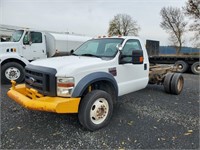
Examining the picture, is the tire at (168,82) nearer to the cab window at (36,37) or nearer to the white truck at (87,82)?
the white truck at (87,82)

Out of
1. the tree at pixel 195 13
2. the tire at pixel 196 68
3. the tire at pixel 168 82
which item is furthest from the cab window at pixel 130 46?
the tree at pixel 195 13

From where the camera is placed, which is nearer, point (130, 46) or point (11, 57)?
point (130, 46)

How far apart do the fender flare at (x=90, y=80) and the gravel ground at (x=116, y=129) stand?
821 mm

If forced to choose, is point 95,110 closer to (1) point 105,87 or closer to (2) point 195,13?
(1) point 105,87

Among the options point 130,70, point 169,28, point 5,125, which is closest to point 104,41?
point 130,70

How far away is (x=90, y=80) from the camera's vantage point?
3564 mm

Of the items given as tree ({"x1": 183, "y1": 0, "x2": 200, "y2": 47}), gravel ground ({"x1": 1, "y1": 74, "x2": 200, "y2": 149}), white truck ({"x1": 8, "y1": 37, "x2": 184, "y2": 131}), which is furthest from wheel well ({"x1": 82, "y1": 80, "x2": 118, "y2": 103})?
tree ({"x1": 183, "y1": 0, "x2": 200, "y2": 47})

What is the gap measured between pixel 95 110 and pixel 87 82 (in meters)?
0.58

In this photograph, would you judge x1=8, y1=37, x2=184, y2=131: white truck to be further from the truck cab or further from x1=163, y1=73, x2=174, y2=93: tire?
x1=163, y1=73, x2=174, y2=93: tire

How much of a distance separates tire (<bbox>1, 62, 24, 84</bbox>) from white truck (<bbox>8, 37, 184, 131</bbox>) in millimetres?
3892

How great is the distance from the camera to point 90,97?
3.53 meters

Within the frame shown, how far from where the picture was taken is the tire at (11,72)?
25.0 feet

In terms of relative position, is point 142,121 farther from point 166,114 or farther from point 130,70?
point 130,70

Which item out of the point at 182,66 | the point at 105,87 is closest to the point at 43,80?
the point at 105,87
